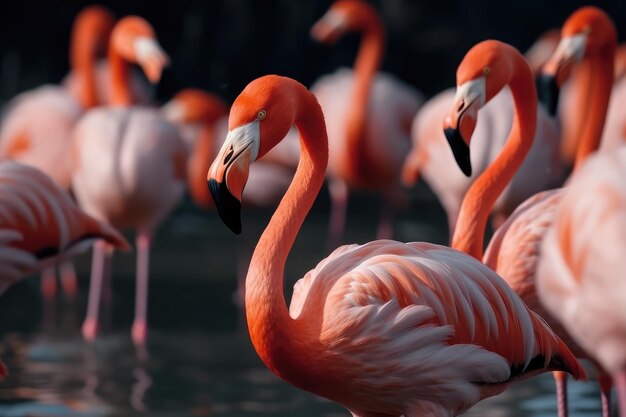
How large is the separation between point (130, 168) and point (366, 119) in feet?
6.60

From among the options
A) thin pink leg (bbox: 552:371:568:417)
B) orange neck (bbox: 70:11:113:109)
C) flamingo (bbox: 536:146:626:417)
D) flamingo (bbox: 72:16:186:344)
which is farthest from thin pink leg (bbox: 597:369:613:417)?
orange neck (bbox: 70:11:113:109)

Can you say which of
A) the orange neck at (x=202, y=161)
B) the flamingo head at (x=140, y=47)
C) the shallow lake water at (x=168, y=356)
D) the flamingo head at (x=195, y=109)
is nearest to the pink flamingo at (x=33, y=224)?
the shallow lake water at (x=168, y=356)

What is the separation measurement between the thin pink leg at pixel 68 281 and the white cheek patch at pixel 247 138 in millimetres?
3902

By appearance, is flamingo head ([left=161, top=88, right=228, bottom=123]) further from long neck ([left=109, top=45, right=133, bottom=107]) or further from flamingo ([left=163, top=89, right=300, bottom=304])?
long neck ([left=109, top=45, right=133, bottom=107])

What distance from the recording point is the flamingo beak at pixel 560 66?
4059 millimetres

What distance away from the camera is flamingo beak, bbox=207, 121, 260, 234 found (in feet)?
9.62

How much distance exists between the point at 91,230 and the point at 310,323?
1.60m

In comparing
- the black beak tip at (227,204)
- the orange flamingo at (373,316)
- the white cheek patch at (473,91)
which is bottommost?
the orange flamingo at (373,316)

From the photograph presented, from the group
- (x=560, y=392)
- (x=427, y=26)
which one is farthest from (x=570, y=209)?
(x=427, y=26)

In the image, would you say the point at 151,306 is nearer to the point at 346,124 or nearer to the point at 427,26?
the point at 346,124

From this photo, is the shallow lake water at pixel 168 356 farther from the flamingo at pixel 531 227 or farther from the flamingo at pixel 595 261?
the flamingo at pixel 595 261

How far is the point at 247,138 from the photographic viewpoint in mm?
3053

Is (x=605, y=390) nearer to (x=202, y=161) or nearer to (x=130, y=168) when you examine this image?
(x=130, y=168)

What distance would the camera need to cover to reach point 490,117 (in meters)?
6.01
